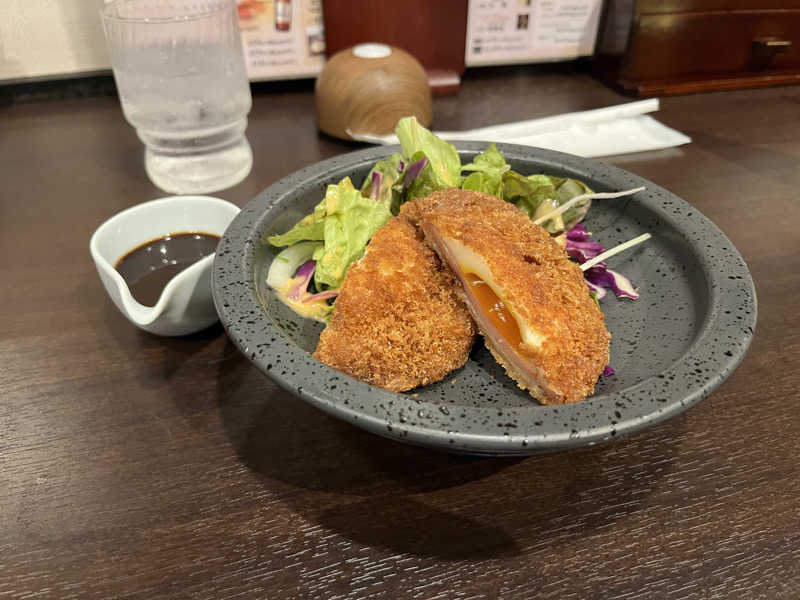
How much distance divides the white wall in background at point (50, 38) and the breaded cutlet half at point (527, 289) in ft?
5.39

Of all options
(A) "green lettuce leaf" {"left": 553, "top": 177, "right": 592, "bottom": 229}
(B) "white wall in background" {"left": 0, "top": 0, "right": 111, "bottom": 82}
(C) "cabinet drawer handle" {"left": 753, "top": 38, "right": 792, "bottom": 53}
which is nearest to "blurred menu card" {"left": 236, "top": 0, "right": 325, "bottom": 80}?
(B) "white wall in background" {"left": 0, "top": 0, "right": 111, "bottom": 82}

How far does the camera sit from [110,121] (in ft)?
6.47

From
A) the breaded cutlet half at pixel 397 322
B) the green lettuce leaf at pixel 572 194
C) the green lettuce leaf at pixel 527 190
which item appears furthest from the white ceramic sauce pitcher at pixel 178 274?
the green lettuce leaf at pixel 572 194

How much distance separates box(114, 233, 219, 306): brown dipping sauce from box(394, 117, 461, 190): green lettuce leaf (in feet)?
1.44

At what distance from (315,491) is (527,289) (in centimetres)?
43

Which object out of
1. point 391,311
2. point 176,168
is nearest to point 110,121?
point 176,168

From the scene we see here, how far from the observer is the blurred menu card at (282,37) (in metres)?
1.95

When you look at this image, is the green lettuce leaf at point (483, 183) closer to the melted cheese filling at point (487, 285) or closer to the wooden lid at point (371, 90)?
the melted cheese filling at point (487, 285)

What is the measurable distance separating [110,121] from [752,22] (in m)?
2.34

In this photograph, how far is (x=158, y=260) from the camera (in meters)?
1.12

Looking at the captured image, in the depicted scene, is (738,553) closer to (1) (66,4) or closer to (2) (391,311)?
(2) (391,311)

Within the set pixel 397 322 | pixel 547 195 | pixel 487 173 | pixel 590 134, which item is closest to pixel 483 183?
pixel 487 173

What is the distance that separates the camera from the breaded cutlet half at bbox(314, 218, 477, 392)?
2.77 ft

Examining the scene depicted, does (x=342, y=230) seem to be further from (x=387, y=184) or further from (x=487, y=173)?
(x=487, y=173)
